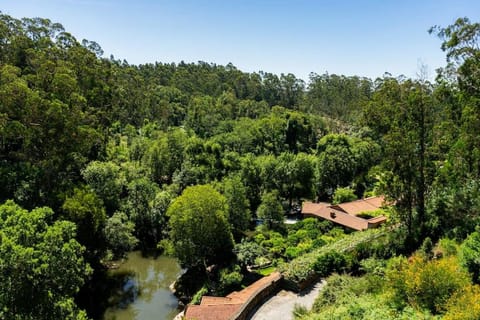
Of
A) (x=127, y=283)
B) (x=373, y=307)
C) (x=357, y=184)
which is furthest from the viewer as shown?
(x=357, y=184)

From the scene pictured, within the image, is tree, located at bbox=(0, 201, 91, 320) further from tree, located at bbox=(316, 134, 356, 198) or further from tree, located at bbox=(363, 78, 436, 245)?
tree, located at bbox=(316, 134, 356, 198)

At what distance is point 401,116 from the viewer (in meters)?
20.6

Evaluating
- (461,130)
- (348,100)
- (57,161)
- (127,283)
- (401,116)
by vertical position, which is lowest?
(127,283)

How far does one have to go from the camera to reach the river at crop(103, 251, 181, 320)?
2117 cm

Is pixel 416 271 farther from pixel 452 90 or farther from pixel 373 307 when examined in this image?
pixel 452 90

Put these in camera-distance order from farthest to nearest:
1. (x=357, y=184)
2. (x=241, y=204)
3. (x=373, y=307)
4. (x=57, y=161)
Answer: (x=357, y=184)
(x=241, y=204)
(x=57, y=161)
(x=373, y=307)

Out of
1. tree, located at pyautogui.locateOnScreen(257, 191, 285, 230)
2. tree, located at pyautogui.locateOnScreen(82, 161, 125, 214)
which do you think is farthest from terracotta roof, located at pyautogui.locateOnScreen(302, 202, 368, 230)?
tree, located at pyautogui.locateOnScreen(82, 161, 125, 214)

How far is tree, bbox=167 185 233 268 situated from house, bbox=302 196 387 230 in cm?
1227

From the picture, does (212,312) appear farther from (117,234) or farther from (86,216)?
(117,234)

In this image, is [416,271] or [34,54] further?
[34,54]

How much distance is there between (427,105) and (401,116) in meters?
1.41

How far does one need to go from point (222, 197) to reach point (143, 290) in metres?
8.06

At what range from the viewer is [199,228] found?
2173 centimetres

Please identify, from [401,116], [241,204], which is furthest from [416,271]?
[241,204]
